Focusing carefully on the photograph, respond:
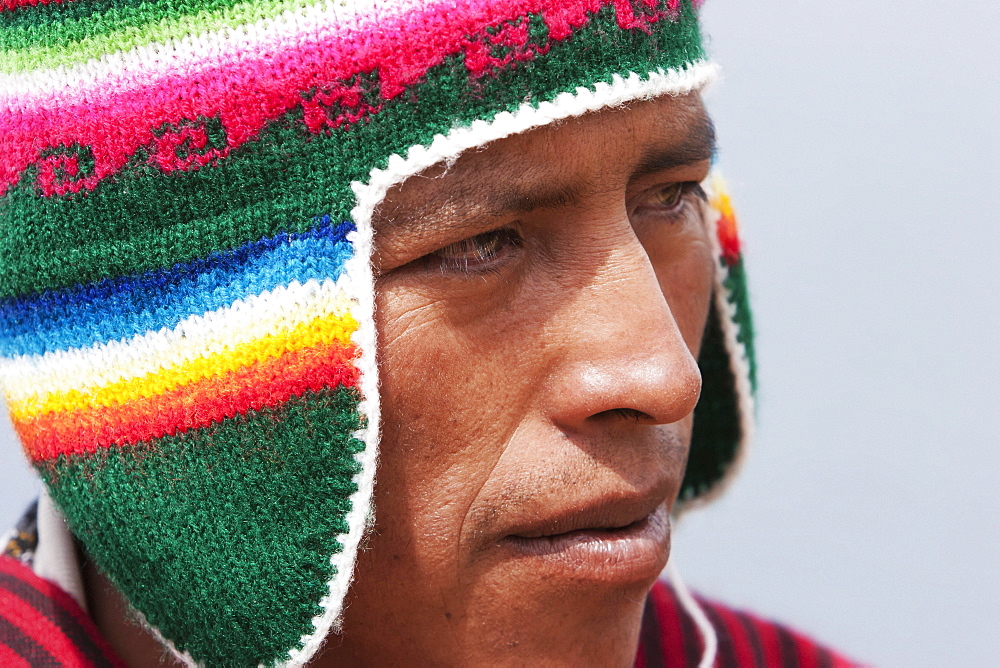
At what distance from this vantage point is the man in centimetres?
131

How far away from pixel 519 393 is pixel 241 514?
384 mm

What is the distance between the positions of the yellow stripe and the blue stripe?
2.2 inches

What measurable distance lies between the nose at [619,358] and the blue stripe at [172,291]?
32 cm

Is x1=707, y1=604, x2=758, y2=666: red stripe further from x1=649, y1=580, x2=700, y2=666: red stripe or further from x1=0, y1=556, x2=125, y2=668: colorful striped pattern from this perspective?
x1=0, y1=556, x2=125, y2=668: colorful striped pattern

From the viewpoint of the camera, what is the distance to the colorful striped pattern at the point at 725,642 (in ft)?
7.13

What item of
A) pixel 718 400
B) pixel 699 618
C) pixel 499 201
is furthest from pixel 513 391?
pixel 699 618

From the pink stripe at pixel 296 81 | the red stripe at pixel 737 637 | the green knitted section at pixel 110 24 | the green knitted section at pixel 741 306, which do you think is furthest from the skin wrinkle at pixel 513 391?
the red stripe at pixel 737 637

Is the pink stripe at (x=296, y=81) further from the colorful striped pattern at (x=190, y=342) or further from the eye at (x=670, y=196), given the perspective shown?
the eye at (x=670, y=196)

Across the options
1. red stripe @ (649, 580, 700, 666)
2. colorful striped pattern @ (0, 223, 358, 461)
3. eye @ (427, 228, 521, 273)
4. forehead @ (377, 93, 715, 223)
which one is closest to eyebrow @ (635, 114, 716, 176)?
forehead @ (377, 93, 715, 223)

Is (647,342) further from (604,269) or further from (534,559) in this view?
(534,559)

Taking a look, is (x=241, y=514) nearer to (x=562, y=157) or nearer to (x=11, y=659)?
(x=11, y=659)

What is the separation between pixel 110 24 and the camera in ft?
4.38

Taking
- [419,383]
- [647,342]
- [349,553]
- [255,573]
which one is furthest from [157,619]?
[647,342]

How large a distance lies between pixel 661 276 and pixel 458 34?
53cm
